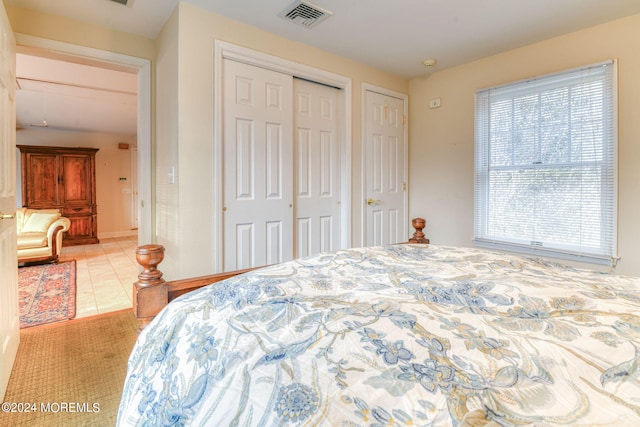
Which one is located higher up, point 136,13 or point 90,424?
point 136,13

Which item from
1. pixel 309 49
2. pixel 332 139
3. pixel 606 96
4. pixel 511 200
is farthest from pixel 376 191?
pixel 606 96

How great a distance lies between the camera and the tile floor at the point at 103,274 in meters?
3.19

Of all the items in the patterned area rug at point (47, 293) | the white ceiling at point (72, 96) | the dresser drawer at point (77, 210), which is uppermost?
the white ceiling at point (72, 96)

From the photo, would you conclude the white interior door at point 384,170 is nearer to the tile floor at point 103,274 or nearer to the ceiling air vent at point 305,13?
the ceiling air vent at point 305,13

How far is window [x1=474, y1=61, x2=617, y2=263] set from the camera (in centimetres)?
254

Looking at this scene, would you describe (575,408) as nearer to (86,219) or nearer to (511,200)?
(511,200)

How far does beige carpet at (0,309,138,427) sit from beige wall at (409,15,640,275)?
3.13m

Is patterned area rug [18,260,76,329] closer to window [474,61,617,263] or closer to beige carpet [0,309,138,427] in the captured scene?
beige carpet [0,309,138,427]

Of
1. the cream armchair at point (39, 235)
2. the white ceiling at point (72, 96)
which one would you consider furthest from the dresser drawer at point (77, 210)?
the white ceiling at point (72, 96)

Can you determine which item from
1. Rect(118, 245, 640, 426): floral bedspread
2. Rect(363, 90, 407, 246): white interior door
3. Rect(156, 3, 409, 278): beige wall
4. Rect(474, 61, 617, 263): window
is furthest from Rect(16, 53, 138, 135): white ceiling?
Rect(474, 61, 617, 263): window

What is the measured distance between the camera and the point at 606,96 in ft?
8.25

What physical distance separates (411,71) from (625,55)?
1.74m

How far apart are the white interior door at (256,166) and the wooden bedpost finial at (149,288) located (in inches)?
56.6

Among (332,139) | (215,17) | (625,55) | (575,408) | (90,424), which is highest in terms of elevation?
(215,17)
